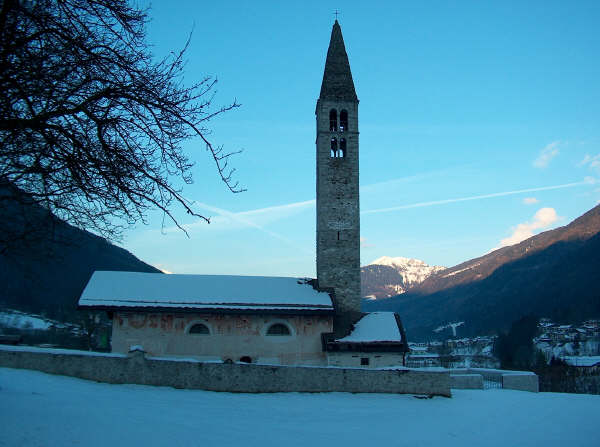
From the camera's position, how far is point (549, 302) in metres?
132

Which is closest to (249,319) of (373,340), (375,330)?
(373,340)

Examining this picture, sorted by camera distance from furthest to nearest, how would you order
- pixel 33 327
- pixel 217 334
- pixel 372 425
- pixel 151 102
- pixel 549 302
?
pixel 549 302
pixel 33 327
pixel 217 334
pixel 372 425
pixel 151 102

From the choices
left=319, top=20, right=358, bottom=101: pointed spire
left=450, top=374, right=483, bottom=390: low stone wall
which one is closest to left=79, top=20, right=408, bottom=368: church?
left=450, top=374, right=483, bottom=390: low stone wall

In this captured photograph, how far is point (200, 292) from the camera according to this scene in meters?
23.4

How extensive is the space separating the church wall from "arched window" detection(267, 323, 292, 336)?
0.16 metres

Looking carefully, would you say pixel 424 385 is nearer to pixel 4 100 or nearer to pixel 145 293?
pixel 145 293

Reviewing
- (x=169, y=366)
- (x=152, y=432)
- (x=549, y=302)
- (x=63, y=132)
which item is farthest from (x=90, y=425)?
(x=549, y=302)

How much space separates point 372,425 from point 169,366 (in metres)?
6.50

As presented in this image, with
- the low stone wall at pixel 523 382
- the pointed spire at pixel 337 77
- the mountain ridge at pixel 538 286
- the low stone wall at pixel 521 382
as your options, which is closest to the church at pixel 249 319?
the low stone wall at pixel 521 382

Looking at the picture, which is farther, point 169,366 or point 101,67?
point 169,366

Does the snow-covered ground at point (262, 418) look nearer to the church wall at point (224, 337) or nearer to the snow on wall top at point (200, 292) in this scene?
the church wall at point (224, 337)

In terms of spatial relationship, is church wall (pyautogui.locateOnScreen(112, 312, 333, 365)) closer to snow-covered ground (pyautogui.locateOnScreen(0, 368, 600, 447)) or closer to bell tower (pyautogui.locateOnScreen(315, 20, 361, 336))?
bell tower (pyautogui.locateOnScreen(315, 20, 361, 336))

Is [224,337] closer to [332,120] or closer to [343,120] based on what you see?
→ [332,120]

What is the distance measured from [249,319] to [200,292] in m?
2.71
